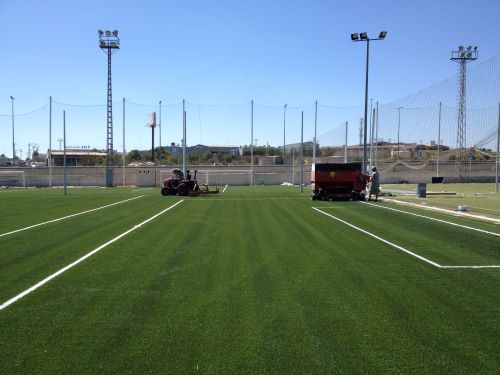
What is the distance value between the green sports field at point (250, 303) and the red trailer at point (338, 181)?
42.4 ft

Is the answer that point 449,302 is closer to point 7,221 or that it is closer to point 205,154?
point 7,221

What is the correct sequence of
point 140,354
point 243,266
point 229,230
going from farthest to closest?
1. point 229,230
2. point 243,266
3. point 140,354

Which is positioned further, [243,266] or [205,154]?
[205,154]

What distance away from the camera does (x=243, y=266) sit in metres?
8.55

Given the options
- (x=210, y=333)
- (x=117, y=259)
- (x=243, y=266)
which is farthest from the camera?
(x=117, y=259)

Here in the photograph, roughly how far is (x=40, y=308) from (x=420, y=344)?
4514 millimetres

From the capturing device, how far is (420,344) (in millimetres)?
4848

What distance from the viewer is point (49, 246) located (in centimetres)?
1078

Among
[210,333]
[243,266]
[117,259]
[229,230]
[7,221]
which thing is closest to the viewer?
[210,333]

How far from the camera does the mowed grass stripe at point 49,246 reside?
781 centimetres

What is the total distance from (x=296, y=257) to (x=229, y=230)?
4.41 metres

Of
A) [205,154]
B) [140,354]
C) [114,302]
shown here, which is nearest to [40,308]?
[114,302]

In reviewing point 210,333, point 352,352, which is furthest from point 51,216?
point 352,352

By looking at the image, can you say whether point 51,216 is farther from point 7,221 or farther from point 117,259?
point 117,259
